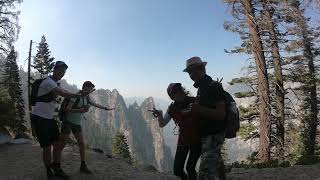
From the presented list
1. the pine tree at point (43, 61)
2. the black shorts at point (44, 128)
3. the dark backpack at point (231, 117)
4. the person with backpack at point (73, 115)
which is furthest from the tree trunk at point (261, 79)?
the pine tree at point (43, 61)

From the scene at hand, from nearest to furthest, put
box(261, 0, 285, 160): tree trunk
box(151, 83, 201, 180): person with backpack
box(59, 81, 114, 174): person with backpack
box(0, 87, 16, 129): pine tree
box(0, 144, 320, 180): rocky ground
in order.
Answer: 1. box(151, 83, 201, 180): person with backpack
2. box(59, 81, 114, 174): person with backpack
3. box(0, 144, 320, 180): rocky ground
4. box(261, 0, 285, 160): tree trunk
5. box(0, 87, 16, 129): pine tree

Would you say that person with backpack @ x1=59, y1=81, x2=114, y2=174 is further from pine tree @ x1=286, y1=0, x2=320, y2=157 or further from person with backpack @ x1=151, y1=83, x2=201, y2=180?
pine tree @ x1=286, y1=0, x2=320, y2=157

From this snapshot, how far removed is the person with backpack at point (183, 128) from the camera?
695cm

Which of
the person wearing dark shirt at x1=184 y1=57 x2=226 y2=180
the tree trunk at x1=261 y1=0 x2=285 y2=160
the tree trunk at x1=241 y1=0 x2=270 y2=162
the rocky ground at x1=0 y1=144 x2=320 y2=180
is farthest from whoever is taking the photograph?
the tree trunk at x1=261 y1=0 x2=285 y2=160

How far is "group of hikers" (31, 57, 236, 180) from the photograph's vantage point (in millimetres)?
5449

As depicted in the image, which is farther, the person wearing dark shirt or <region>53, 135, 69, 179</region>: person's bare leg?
<region>53, 135, 69, 179</region>: person's bare leg

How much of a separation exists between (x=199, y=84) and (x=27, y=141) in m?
12.2

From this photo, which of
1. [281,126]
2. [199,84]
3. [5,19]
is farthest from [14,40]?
[199,84]

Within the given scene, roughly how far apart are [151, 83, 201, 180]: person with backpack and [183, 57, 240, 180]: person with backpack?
125cm

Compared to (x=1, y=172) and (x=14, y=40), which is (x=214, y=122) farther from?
(x=14, y=40)

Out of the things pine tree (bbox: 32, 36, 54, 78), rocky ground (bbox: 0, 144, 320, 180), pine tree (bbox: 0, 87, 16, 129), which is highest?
pine tree (bbox: 32, 36, 54, 78)

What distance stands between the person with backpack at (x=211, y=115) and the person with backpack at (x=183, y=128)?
1.25 metres

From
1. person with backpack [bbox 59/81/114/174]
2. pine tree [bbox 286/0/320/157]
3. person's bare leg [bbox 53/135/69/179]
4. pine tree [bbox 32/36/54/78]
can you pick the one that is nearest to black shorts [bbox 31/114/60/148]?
person's bare leg [bbox 53/135/69/179]

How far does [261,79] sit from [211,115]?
9.16m
